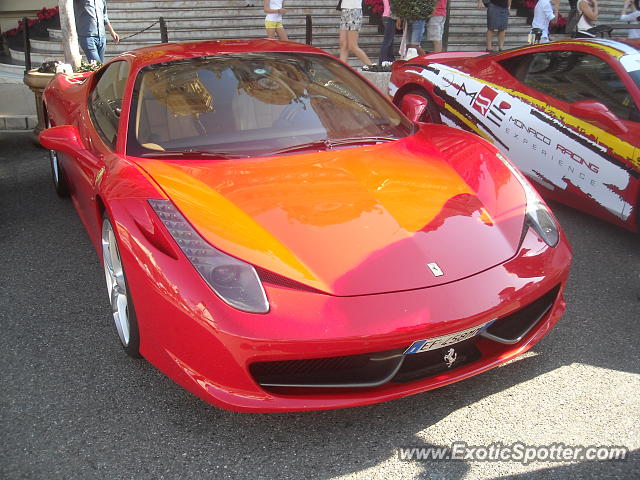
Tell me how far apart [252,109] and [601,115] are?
88.8 inches

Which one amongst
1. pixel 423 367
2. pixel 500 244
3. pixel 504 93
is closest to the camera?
pixel 423 367

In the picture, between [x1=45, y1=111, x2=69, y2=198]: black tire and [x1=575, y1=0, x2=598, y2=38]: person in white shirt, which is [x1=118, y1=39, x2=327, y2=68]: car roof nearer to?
[x1=45, y1=111, x2=69, y2=198]: black tire

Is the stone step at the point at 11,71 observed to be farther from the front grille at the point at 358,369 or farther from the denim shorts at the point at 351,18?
the front grille at the point at 358,369

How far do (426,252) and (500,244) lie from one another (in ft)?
1.13

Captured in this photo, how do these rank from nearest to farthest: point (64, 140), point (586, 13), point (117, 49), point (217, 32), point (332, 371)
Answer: point (332, 371) < point (64, 140) < point (586, 13) < point (117, 49) < point (217, 32)

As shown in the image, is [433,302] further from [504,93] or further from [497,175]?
[504,93]

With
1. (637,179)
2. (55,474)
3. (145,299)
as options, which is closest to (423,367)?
(145,299)

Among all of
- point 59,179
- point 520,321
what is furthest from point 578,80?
point 59,179

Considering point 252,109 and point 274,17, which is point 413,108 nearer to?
point 252,109

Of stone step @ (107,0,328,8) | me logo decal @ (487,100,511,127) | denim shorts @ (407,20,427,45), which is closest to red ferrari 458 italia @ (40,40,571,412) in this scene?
me logo decal @ (487,100,511,127)

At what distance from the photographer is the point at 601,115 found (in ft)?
14.0

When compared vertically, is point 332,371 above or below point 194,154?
below

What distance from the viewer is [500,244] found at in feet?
8.94

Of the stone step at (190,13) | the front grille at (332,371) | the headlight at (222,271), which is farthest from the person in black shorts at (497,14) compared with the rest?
the front grille at (332,371)
